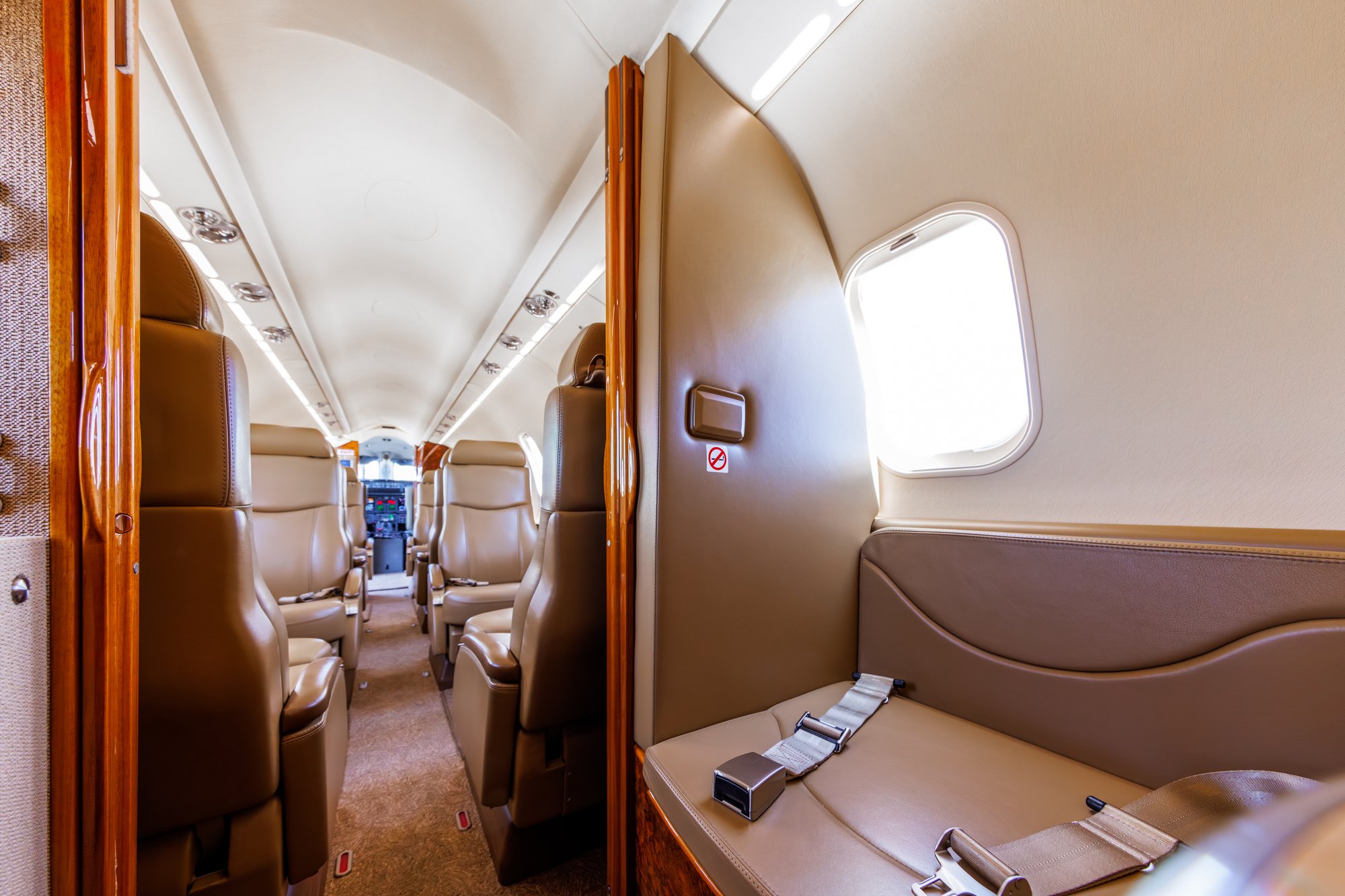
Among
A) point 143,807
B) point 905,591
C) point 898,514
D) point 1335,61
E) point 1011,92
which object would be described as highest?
point 1011,92

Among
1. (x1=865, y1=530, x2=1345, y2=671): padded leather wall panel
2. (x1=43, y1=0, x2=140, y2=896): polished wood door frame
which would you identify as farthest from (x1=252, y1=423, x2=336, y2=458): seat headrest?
(x1=865, y1=530, x2=1345, y2=671): padded leather wall panel

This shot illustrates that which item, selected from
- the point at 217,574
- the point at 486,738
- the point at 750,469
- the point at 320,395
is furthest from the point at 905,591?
the point at 320,395

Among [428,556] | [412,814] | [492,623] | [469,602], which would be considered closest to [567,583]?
[492,623]

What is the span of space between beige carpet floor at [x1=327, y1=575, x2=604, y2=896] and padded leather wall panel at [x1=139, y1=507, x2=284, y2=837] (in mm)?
923

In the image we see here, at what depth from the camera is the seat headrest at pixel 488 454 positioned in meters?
4.31

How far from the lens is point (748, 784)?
0.96 meters

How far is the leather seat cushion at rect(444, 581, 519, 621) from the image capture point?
328 centimetres

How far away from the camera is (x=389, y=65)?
1.91m

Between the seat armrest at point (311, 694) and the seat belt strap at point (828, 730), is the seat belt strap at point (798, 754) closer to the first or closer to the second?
the seat belt strap at point (828, 730)

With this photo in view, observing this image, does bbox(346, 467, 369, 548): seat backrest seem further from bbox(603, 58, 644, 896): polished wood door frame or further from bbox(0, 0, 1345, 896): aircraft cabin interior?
bbox(603, 58, 644, 896): polished wood door frame

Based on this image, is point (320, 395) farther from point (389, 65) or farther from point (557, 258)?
point (389, 65)

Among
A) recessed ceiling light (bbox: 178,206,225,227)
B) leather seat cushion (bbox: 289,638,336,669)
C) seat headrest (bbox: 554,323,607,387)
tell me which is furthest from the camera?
recessed ceiling light (bbox: 178,206,225,227)

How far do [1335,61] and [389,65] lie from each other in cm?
293

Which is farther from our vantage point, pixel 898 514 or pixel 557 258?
pixel 557 258
